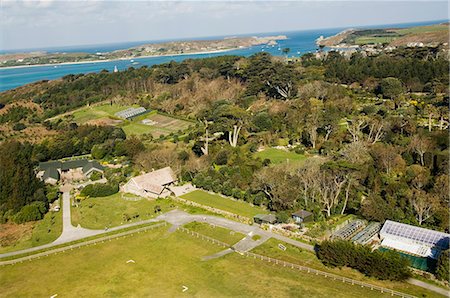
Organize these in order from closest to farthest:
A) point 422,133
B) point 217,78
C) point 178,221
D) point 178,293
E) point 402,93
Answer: point 178,293 → point 178,221 → point 422,133 → point 402,93 → point 217,78

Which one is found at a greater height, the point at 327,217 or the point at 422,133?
the point at 422,133


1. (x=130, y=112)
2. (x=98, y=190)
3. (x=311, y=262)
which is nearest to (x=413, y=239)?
(x=311, y=262)

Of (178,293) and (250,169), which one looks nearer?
(178,293)

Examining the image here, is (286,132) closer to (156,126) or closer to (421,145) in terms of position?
(421,145)

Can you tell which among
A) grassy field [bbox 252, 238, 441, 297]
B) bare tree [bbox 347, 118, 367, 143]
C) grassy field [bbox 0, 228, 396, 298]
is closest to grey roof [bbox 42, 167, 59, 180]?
grassy field [bbox 0, 228, 396, 298]

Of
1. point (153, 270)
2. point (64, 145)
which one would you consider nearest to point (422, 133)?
point (153, 270)

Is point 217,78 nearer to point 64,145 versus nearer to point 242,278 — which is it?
point 64,145

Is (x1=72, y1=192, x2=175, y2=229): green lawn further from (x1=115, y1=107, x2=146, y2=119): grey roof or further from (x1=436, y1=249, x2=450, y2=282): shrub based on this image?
(x1=115, y1=107, x2=146, y2=119): grey roof
